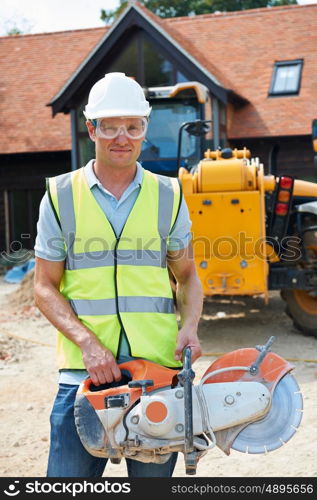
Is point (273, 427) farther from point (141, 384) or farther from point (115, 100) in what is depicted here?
point (115, 100)

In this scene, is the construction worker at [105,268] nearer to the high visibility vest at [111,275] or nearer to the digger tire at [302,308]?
the high visibility vest at [111,275]

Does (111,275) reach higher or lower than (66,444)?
higher

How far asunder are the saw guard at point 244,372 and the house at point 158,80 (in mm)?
11781

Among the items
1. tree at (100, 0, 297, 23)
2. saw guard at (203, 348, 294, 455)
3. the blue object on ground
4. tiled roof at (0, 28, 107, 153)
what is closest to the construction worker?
saw guard at (203, 348, 294, 455)

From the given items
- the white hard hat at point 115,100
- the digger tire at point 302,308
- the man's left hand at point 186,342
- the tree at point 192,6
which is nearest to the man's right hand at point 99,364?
the man's left hand at point 186,342

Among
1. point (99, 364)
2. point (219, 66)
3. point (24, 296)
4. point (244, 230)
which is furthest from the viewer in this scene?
point (219, 66)

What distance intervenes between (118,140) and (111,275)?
0.49 metres

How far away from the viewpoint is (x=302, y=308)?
794 cm

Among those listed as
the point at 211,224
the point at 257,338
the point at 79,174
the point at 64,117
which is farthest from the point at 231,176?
the point at 64,117

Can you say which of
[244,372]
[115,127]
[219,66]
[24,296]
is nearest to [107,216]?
[115,127]

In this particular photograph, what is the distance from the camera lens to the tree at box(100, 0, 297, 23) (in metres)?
35.3

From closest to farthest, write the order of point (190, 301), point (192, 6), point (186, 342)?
point (186, 342) → point (190, 301) → point (192, 6)

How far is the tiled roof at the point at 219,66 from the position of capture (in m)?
16.4

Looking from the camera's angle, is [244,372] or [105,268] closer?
[244,372]
